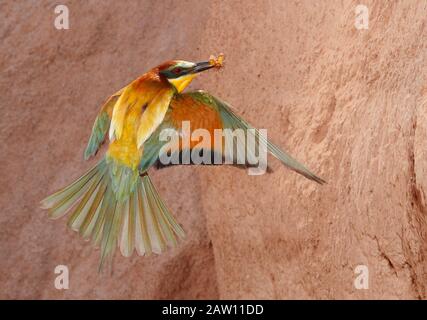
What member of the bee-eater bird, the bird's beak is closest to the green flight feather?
the bee-eater bird

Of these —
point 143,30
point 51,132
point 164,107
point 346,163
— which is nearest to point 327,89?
point 346,163

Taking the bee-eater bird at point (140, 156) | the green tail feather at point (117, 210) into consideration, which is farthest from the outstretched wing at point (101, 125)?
the green tail feather at point (117, 210)

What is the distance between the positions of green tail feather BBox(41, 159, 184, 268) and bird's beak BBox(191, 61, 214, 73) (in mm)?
432

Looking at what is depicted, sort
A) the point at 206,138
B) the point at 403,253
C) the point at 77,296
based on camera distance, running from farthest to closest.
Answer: the point at 77,296 → the point at 206,138 → the point at 403,253

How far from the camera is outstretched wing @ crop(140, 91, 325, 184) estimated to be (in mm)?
3396

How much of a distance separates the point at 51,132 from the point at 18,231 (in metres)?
0.39

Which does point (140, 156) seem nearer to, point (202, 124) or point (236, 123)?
point (202, 124)

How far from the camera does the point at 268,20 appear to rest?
3584 mm

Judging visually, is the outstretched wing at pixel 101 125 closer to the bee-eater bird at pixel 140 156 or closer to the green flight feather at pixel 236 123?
the bee-eater bird at pixel 140 156

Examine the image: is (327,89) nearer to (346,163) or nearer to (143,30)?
(346,163)

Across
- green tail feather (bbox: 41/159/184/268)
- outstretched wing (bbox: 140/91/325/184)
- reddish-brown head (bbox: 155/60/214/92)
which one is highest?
reddish-brown head (bbox: 155/60/214/92)

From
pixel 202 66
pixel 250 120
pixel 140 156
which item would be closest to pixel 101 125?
pixel 140 156

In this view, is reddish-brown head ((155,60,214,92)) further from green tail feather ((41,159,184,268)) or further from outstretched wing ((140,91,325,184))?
green tail feather ((41,159,184,268))

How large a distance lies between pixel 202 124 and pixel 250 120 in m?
0.23
